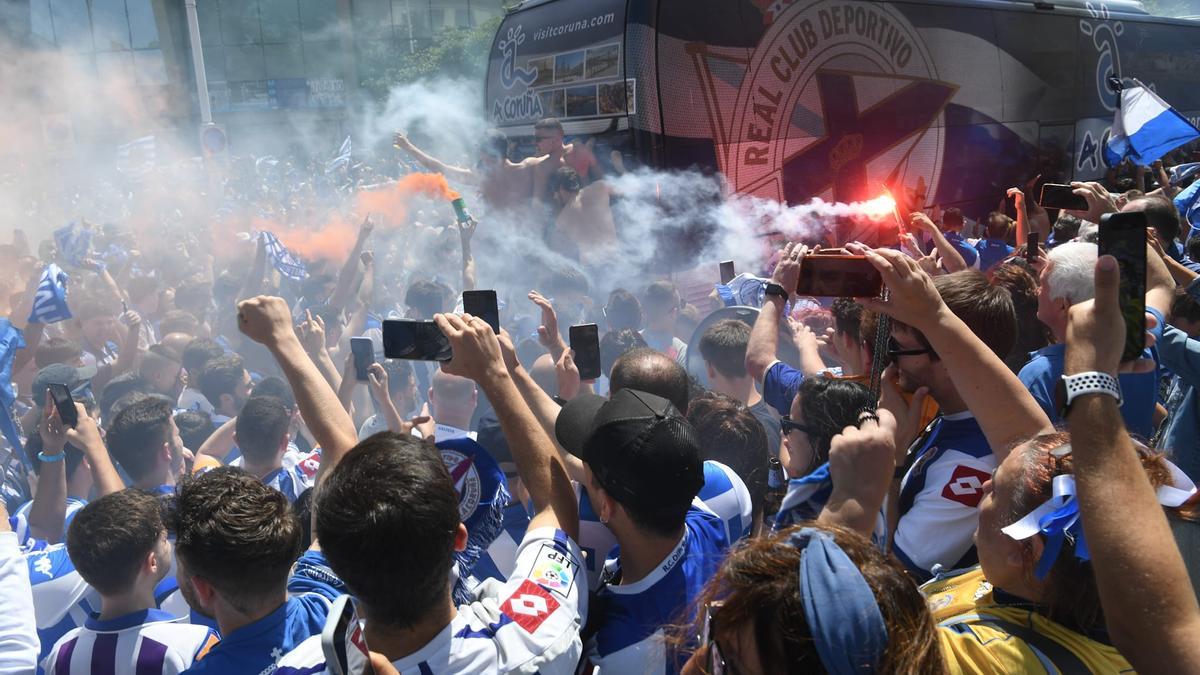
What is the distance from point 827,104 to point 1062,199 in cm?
375

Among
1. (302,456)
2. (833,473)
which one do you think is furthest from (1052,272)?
(302,456)

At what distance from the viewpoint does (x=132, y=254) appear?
9.52 meters

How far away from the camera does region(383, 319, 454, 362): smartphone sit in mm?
2465

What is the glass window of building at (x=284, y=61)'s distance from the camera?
40500 millimetres

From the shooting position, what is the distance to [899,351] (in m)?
2.52

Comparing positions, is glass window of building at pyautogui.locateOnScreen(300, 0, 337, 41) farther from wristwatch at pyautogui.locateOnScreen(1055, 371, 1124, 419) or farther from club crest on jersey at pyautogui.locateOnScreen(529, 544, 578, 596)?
wristwatch at pyautogui.locateOnScreen(1055, 371, 1124, 419)

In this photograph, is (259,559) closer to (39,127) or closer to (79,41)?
(39,127)

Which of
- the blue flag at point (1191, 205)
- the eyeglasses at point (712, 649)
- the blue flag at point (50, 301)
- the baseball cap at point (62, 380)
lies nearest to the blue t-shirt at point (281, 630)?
the eyeglasses at point (712, 649)

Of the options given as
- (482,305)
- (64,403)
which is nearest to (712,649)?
(482,305)

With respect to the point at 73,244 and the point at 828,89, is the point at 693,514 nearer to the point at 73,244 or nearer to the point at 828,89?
the point at 828,89

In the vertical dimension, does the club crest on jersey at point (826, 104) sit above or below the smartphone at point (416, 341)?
above

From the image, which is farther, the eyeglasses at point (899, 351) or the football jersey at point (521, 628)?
the eyeglasses at point (899, 351)

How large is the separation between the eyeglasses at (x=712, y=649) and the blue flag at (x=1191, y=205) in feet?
Result: 20.3

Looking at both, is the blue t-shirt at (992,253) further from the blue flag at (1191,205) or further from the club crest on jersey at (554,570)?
the club crest on jersey at (554,570)
